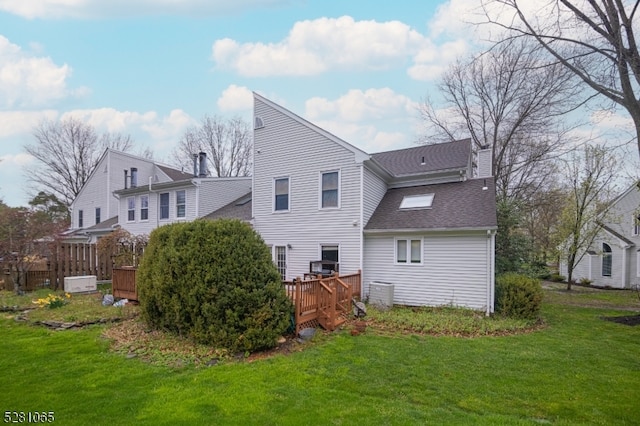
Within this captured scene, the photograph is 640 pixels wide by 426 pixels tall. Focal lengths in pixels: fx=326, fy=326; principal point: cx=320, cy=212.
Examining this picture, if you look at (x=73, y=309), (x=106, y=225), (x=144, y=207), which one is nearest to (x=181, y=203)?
(x=144, y=207)

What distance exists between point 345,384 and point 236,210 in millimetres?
12617

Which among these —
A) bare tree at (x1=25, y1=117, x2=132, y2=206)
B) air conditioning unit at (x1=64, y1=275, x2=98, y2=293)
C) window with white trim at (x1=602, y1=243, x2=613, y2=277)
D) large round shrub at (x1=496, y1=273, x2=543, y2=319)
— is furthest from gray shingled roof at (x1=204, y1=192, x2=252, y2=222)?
bare tree at (x1=25, y1=117, x2=132, y2=206)

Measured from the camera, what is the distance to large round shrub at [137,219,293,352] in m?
6.13

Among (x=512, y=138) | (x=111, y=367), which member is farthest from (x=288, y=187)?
(x=512, y=138)

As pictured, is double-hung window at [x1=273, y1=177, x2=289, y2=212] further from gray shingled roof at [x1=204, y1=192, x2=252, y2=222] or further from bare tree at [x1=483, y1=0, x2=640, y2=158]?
bare tree at [x1=483, y1=0, x2=640, y2=158]

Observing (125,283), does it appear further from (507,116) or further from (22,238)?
(507,116)

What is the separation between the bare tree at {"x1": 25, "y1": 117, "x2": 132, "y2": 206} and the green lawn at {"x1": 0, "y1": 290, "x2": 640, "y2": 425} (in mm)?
31036

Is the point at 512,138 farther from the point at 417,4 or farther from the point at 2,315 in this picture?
the point at 2,315

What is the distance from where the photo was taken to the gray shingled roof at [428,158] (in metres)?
13.5

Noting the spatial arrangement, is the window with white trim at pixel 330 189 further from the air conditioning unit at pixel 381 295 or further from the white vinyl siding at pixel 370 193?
the air conditioning unit at pixel 381 295

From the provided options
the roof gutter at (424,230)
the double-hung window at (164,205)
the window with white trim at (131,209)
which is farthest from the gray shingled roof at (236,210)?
the roof gutter at (424,230)

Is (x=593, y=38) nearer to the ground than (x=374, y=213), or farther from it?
farther from it

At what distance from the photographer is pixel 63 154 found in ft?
104

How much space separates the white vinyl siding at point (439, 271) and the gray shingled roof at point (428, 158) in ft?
12.1
